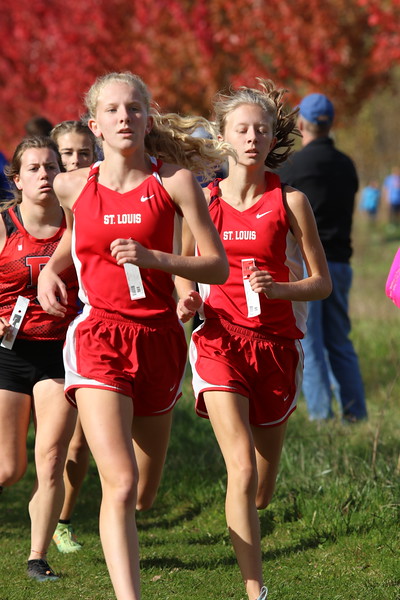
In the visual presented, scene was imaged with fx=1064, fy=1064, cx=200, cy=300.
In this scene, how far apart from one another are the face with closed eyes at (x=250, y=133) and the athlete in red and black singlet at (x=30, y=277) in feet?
Answer: 3.42

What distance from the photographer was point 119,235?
14.3ft

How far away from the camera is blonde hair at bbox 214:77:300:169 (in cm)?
513

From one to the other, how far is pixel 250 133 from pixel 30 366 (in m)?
1.60

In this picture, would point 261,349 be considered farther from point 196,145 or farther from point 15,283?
point 15,283

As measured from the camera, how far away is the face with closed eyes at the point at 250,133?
5012 mm

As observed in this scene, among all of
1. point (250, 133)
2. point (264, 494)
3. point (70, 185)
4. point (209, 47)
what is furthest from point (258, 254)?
point (209, 47)

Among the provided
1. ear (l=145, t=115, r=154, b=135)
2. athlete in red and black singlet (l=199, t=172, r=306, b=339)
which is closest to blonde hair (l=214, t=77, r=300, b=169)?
athlete in red and black singlet (l=199, t=172, r=306, b=339)

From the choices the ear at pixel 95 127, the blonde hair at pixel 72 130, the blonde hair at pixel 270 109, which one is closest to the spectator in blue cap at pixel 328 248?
the blonde hair at pixel 72 130

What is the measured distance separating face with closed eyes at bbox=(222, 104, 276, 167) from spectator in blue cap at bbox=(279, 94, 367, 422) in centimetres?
295

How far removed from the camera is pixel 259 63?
20.7 metres

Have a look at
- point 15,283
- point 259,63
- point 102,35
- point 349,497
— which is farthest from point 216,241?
point 102,35

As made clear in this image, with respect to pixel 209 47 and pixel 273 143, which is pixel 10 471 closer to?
pixel 273 143

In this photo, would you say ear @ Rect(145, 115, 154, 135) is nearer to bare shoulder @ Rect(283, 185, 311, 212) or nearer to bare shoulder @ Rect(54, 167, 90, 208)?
bare shoulder @ Rect(54, 167, 90, 208)

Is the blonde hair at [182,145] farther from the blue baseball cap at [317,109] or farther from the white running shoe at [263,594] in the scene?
the blue baseball cap at [317,109]
